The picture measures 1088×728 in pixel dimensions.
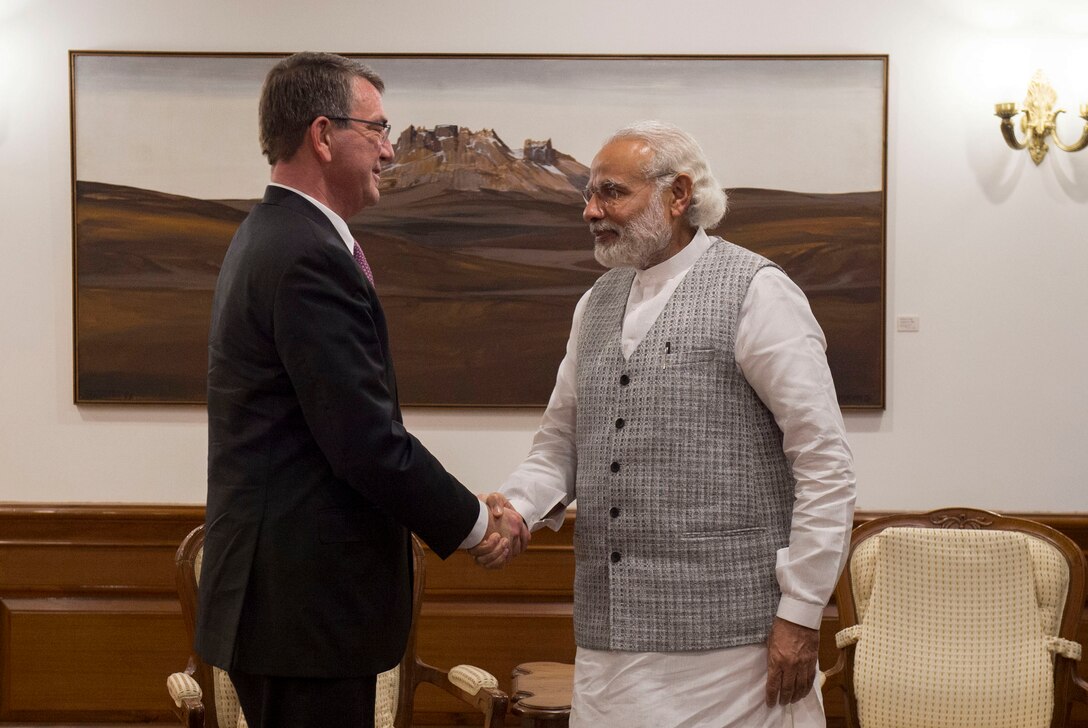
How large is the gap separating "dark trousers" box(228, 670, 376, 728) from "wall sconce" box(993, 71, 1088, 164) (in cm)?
302

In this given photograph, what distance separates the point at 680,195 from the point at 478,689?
1458mm

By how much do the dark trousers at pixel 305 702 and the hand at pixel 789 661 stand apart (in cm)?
73

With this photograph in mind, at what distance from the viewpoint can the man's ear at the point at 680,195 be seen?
2213 mm

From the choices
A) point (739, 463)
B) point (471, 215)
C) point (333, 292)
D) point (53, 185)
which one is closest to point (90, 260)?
point (53, 185)

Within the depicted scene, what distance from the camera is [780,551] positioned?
2.00 meters

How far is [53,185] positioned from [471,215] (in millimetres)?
1495

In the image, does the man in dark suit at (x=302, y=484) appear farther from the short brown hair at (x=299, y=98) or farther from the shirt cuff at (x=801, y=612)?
the shirt cuff at (x=801, y=612)

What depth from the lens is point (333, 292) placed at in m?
1.91

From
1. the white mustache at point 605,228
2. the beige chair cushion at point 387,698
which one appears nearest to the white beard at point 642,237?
the white mustache at point 605,228

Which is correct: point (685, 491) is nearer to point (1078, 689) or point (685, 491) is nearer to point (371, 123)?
point (371, 123)

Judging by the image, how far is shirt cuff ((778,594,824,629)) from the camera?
1938 mm

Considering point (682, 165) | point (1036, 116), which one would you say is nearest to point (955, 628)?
point (682, 165)

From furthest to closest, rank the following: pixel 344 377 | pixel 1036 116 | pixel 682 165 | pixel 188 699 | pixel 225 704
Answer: pixel 1036 116 → pixel 225 704 → pixel 188 699 → pixel 682 165 → pixel 344 377

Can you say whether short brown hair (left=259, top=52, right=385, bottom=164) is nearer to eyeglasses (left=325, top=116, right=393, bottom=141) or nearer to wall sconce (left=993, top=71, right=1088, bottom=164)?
eyeglasses (left=325, top=116, right=393, bottom=141)
